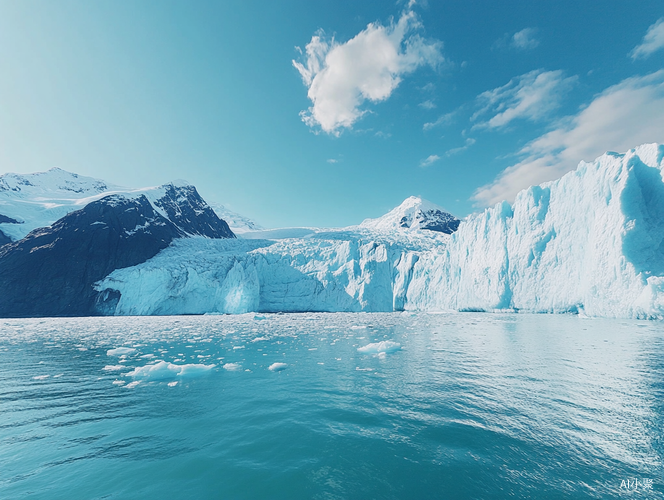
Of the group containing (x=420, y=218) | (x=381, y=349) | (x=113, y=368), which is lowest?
(x=113, y=368)

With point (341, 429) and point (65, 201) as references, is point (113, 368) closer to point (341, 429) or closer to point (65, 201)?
point (341, 429)

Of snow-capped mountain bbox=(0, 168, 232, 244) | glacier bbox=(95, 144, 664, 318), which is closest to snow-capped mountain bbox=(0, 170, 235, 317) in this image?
snow-capped mountain bbox=(0, 168, 232, 244)

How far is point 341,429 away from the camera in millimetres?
6199

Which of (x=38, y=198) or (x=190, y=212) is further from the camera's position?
(x=190, y=212)

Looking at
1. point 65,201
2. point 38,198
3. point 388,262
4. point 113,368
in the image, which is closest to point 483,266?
point 388,262

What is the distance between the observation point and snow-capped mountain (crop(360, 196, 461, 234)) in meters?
99.6

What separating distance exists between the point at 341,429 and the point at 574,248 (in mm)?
35666

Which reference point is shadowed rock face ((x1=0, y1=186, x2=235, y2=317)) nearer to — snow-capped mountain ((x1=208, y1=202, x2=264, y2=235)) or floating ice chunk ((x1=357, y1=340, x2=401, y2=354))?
floating ice chunk ((x1=357, y1=340, x2=401, y2=354))

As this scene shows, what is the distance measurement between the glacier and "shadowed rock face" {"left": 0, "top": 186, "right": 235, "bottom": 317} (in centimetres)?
511

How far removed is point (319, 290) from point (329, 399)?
140ft

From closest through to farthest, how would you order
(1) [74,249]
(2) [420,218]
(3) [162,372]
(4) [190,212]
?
(3) [162,372] < (1) [74,249] < (4) [190,212] < (2) [420,218]

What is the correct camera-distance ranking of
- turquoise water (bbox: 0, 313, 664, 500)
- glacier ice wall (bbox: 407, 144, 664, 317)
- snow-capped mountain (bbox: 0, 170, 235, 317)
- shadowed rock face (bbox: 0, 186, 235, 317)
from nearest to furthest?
turquoise water (bbox: 0, 313, 664, 500)
glacier ice wall (bbox: 407, 144, 664, 317)
shadowed rock face (bbox: 0, 186, 235, 317)
snow-capped mountain (bbox: 0, 170, 235, 317)

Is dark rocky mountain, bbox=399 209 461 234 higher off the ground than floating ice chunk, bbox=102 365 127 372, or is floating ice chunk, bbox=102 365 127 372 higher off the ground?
dark rocky mountain, bbox=399 209 461 234

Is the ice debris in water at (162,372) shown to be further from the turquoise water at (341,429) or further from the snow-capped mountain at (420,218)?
the snow-capped mountain at (420,218)
